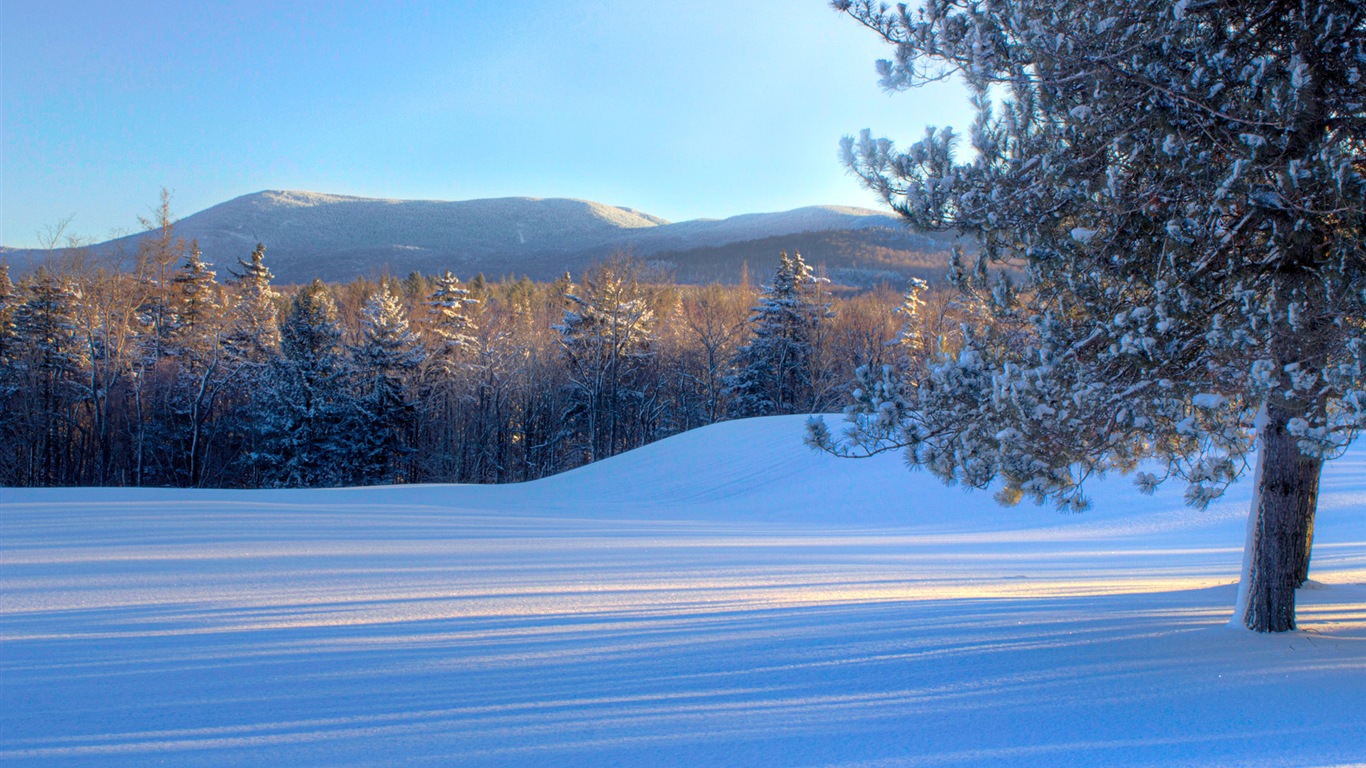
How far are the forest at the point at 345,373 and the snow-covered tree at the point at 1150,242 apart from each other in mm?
24213

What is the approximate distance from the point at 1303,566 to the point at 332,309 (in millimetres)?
33798

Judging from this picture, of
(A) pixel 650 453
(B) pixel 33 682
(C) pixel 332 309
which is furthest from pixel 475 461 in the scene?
(B) pixel 33 682

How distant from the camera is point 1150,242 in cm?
427

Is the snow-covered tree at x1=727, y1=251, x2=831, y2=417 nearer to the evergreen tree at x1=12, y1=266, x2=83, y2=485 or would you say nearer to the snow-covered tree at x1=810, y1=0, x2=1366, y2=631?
the evergreen tree at x1=12, y1=266, x2=83, y2=485

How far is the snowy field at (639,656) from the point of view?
315 cm

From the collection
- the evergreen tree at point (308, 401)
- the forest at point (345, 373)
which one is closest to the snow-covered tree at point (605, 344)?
the forest at point (345, 373)

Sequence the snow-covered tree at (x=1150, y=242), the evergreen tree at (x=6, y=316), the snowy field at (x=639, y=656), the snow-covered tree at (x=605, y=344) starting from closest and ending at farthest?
the snowy field at (x=639, y=656) → the snow-covered tree at (x=1150, y=242) → the evergreen tree at (x=6, y=316) → the snow-covered tree at (x=605, y=344)

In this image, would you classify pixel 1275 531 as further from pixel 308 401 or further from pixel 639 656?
pixel 308 401

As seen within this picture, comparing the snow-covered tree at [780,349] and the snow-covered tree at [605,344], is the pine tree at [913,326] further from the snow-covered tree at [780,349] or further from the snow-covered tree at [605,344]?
the snow-covered tree at [605,344]

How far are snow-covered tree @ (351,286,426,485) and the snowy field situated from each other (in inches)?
876

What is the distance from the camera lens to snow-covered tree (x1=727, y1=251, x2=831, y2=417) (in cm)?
3500

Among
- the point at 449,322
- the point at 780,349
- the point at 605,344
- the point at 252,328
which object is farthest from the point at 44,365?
the point at 780,349

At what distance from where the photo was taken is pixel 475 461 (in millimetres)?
36531

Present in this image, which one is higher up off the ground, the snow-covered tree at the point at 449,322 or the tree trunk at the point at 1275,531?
the snow-covered tree at the point at 449,322
